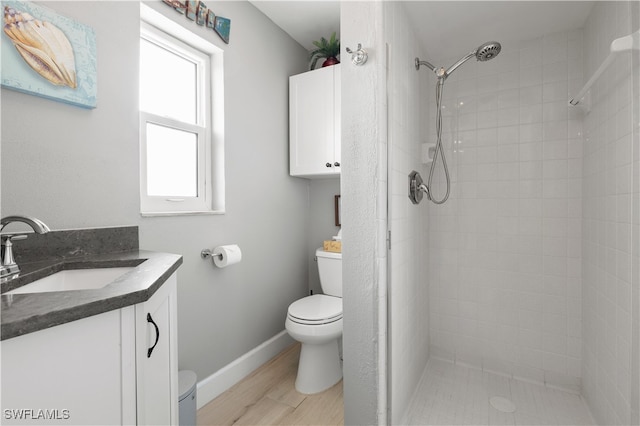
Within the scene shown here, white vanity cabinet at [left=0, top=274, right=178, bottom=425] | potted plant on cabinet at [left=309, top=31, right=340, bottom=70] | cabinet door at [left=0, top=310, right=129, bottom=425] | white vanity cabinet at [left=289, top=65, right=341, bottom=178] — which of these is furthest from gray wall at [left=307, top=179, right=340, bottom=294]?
cabinet door at [left=0, top=310, right=129, bottom=425]

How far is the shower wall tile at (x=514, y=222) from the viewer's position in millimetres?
1846

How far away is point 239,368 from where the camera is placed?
199 cm

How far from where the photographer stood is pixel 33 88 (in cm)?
112

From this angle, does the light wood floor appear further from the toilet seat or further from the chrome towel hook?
the chrome towel hook

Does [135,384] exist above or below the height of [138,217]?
below

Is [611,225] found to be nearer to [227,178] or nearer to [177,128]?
[227,178]

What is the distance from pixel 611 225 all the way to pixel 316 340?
1.53 metres

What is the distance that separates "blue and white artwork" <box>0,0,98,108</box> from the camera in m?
1.07

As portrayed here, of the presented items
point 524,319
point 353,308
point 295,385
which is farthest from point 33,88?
point 524,319

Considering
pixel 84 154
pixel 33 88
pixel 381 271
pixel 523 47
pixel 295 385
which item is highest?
pixel 523 47

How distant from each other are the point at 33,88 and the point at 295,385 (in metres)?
1.90

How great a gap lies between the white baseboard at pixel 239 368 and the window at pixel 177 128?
969 mm

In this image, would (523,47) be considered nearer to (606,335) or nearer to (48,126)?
(606,335)

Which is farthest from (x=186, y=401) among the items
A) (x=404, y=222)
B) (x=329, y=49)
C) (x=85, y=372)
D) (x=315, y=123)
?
(x=329, y=49)
